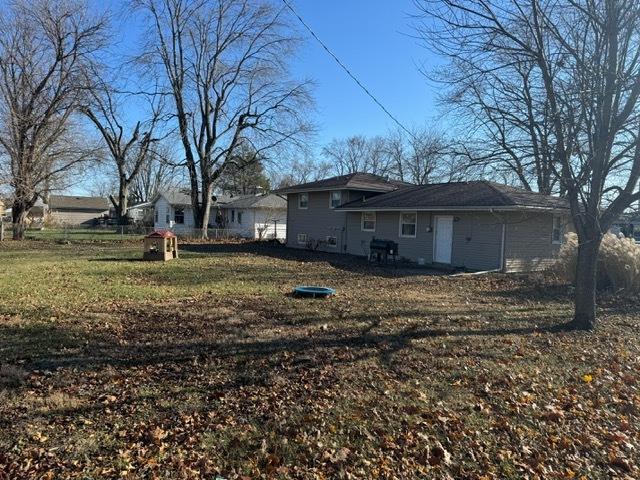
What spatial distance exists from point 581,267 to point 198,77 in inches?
1189

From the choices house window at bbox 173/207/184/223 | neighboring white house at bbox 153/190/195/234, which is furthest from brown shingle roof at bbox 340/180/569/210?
house window at bbox 173/207/184/223

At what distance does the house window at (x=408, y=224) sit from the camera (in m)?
20.7

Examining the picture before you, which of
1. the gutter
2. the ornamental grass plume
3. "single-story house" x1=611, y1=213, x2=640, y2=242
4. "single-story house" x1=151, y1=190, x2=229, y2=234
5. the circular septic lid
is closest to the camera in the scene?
the circular septic lid

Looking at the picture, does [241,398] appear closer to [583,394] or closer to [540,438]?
[540,438]

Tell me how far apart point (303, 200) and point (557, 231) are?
1363cm

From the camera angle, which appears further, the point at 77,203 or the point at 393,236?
the point at 77,203

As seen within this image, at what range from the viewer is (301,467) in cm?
342

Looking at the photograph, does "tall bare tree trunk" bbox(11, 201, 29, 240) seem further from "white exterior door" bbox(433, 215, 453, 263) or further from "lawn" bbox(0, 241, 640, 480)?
"white exterior door" bbox(433, 215, 453, 263)

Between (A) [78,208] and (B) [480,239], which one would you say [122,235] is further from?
(A) [78,208]

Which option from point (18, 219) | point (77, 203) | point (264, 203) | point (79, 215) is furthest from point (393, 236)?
point (77, 203)

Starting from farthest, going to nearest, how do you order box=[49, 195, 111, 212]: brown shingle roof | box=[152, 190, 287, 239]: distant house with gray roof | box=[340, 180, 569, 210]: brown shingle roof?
1. box=[49, 195, 111, 212]: brown shingle roof
2. box=[152, 190, 287, 239]: distant house with gray roof
3. box=[340, 180, 569, 210]: brown shingle roof

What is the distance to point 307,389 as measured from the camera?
4887 millimetres

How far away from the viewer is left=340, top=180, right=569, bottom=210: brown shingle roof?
683 inches

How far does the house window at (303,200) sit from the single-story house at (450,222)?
156 centimetres
